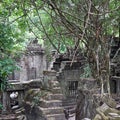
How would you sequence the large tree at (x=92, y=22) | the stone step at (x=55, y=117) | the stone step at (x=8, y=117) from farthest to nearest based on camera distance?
1. the stone step at (x=8, y=117)
2. the stone step at (x=55, y=117)
3. the large tree at (x=92, y=22)

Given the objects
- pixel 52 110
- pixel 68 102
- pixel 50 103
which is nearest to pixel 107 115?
pixel 52 110

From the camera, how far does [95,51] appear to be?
7.75m

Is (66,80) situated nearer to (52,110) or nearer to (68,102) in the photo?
(68,102)

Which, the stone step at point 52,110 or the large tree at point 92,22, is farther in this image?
the stone step at point 52,110

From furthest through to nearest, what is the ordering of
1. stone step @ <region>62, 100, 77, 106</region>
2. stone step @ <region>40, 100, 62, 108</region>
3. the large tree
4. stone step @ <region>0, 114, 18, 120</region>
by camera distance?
1. stone step @ <region>62, 100, 77, 106</region>
2. stone step @ <region>0, 114, 18, 120</region>
3. stone step @ <region>40, 100, 62, 108</region>
4. the large tree

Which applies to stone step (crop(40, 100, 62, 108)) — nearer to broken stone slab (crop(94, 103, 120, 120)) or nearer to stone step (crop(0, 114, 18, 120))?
stone step (crop(0, 114, 18, 120))

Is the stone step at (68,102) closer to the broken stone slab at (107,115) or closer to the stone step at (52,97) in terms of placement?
the stone step at (52,97)

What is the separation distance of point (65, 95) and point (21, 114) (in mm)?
3573

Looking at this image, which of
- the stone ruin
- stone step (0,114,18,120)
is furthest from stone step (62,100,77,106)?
stone step (0,114,18,120)

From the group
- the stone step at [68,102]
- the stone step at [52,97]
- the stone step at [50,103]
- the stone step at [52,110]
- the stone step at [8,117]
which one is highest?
the stone step at [52,97]

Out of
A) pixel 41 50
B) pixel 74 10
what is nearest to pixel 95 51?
pixel 74 10

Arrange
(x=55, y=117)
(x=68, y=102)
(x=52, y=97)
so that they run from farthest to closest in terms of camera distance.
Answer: (x=68, y=102), (x=52, y=97), (x=55, y=117)

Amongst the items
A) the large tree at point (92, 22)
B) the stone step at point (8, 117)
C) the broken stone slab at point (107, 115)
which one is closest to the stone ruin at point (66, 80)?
the broken stone slab at point (107, 115)

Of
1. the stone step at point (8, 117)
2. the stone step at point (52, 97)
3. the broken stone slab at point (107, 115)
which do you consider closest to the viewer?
the broken stone slab at point (107, 115)
